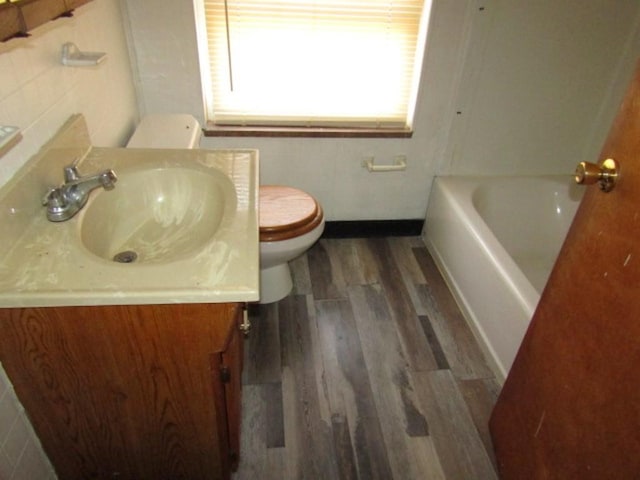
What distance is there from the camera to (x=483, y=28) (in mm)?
1714

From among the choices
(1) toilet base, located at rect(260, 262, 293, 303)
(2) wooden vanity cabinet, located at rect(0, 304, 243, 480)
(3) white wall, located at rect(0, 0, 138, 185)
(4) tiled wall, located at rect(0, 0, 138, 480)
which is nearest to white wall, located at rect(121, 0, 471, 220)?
(3) white wall, located at rect(0, 0, 138, 185)

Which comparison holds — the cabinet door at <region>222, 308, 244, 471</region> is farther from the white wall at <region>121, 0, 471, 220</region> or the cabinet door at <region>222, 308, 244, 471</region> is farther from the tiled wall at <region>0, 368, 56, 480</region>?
the white wall at <region>121, 0, 471, 220</region>

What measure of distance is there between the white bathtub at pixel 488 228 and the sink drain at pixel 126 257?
1.30 meters

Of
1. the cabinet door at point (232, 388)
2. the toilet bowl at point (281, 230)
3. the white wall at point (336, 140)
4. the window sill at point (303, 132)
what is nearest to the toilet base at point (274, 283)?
the toilet bowl at point (281, 230)

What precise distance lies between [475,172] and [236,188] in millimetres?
1504

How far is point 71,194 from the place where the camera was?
946mm

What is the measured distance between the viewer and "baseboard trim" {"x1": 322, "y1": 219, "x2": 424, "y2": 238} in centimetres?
229

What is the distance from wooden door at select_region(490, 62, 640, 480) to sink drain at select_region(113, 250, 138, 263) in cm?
108

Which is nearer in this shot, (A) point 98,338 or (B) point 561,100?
(A) point 98,338

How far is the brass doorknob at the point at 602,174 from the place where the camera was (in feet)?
2.71

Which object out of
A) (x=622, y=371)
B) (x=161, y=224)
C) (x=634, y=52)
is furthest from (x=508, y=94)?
(x=161, y=224)

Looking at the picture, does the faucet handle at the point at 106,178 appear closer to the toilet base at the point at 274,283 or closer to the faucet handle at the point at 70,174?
the faucet handle at the point at 70,174

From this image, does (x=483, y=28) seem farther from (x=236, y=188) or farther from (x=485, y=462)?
(x=485, y=462)

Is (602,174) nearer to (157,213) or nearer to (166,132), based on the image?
(157,213)
